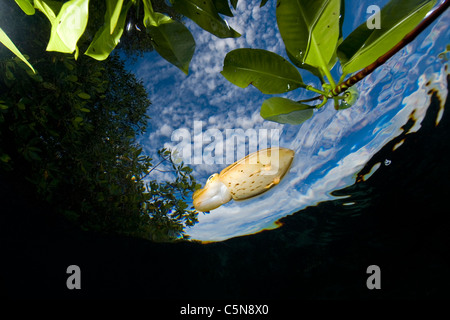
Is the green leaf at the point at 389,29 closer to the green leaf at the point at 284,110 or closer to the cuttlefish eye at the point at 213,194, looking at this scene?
the green leaf at the point at 284,110

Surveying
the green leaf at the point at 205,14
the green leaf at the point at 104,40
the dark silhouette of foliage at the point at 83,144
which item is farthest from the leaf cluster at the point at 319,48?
the dark silhouette of foliage at the point at 83,144

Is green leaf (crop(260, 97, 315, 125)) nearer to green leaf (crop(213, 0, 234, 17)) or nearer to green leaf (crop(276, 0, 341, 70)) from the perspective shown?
green leaf (crop(276, 0, 341, 70))

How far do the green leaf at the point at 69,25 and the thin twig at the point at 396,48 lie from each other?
2.06ft

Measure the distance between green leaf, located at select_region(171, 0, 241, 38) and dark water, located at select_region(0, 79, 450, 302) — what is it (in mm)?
3101

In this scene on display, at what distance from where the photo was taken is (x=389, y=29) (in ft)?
1.79

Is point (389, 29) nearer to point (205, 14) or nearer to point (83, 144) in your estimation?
point (205, 14)

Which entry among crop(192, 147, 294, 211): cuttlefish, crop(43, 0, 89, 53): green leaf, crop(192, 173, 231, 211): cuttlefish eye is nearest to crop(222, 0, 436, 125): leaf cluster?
crop(43, 0, 89, 53): green leaf

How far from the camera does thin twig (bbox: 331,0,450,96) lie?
31cm

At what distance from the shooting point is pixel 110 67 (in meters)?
2.39

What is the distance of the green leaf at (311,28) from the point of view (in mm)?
553
